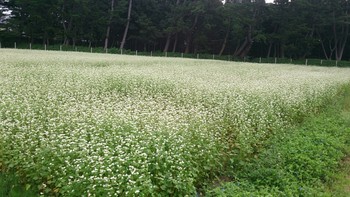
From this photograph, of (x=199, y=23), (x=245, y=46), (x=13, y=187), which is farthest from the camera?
(x=199, y=23)

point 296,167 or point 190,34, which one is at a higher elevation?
point 190,34

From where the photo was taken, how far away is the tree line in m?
43.7

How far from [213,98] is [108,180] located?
19.2 ft

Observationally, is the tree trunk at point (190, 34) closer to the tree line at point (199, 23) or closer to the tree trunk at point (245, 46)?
the tree line at point (199, 23)

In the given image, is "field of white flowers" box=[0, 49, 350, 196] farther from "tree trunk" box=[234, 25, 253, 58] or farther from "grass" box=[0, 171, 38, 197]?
"tree trunk" box=[234, 25, 253, 58]

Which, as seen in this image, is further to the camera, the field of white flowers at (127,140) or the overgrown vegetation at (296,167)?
the overgrown vegetation at (296,167)

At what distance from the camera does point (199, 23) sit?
171 feet

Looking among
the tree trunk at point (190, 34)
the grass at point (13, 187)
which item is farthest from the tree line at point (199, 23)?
the grass at point (13, 187)

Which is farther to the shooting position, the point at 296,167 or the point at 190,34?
the point at 190,34

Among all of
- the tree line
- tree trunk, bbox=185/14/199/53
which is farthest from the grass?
tree trunk, bbox=185/14/199/53

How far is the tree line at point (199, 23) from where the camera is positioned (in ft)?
143

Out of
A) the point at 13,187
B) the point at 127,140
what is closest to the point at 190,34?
the point at 127,140

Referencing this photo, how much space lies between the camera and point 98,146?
5.00 meters

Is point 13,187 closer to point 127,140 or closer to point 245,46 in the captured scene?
point 127,140
